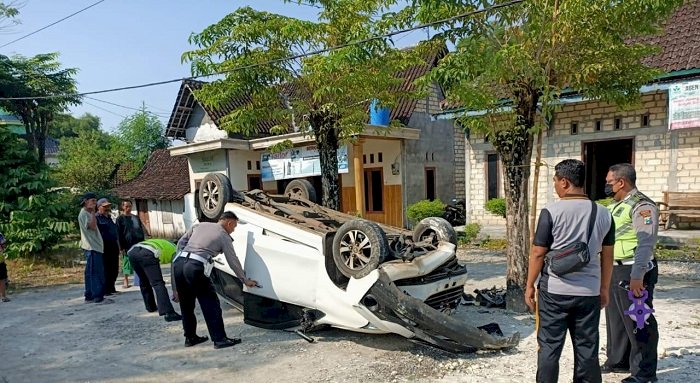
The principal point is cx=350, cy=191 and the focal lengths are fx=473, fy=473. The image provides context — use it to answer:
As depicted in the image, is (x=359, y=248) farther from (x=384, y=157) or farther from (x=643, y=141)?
(x=384, y=157)

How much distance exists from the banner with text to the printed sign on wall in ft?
28.9

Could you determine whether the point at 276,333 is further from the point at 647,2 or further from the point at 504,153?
the point at 647,2

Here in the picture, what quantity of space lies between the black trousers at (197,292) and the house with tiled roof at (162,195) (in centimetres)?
1661

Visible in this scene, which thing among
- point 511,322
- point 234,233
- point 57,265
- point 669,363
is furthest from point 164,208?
point 669,363

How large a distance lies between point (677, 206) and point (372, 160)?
929 cm

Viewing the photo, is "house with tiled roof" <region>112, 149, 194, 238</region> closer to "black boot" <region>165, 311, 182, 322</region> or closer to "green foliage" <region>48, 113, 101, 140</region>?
"black boot" <region>165, 311, 182, 322</region>

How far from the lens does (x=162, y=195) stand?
69.9ft

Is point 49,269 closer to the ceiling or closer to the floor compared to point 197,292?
closer to the floor

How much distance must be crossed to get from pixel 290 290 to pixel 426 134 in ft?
43.0

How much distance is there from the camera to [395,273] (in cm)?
430

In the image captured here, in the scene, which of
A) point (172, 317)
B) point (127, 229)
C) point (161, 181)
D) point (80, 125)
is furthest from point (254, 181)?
point (80, 125)

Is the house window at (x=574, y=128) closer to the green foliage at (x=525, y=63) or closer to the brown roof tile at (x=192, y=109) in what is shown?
the brown roof tile at (x=192, y=109)

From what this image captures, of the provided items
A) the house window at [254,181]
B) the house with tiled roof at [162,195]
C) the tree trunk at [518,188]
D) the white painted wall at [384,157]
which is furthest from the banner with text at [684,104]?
the house with tiled roof at [162,195]

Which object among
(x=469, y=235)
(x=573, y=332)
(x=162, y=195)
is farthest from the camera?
(x=162, y=195)
